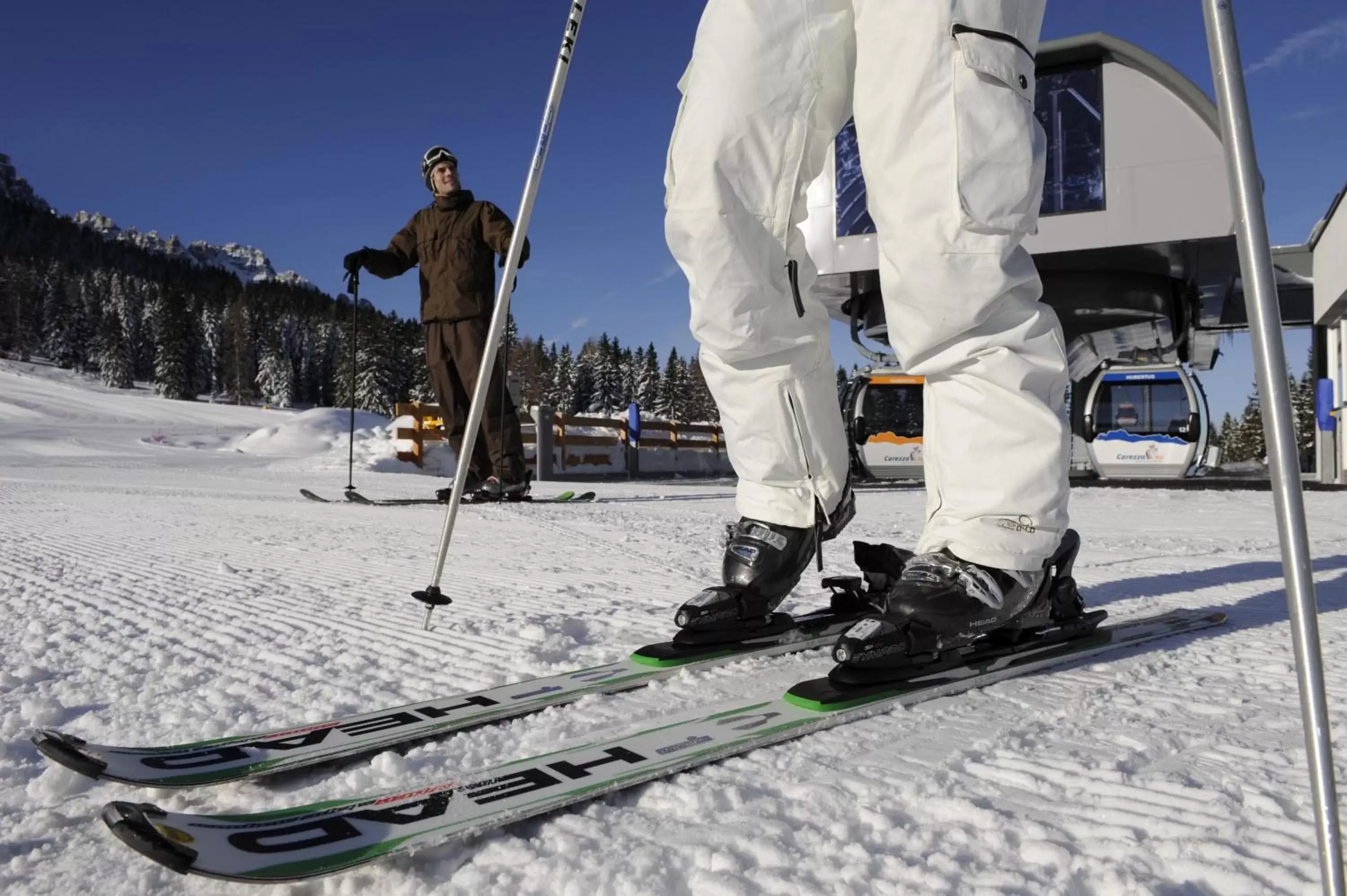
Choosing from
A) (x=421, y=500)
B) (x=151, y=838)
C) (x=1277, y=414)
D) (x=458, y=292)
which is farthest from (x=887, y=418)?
(x=151, y=838)

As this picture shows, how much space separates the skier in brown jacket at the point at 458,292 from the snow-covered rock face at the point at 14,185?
190667 mm

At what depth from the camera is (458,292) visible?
5.31m

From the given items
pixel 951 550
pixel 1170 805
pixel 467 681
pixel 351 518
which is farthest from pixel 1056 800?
pixel 351 518

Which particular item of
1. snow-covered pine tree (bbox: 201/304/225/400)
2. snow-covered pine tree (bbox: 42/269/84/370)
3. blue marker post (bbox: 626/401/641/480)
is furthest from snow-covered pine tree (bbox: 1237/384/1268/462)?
snow-covered pine tree (bbox: 42/269/84/370)

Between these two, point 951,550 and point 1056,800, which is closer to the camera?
point 1056,800

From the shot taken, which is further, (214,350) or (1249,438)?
(214,350)

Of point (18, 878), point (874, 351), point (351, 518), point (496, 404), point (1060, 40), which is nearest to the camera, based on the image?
point (18, 878)

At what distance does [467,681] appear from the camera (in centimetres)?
133

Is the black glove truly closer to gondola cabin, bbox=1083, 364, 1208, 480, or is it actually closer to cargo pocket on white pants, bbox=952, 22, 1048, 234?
cargo pocket on white pants, bbox=952, 22, 1048, 234

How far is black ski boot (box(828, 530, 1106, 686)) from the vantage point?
1179 millimetres

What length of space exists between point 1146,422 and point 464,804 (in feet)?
51.4

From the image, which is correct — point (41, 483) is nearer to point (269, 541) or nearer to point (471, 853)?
point (269, 541)

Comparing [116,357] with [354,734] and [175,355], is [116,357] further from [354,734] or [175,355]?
[354,734]

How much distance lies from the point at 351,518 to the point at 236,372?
79.9 meters
